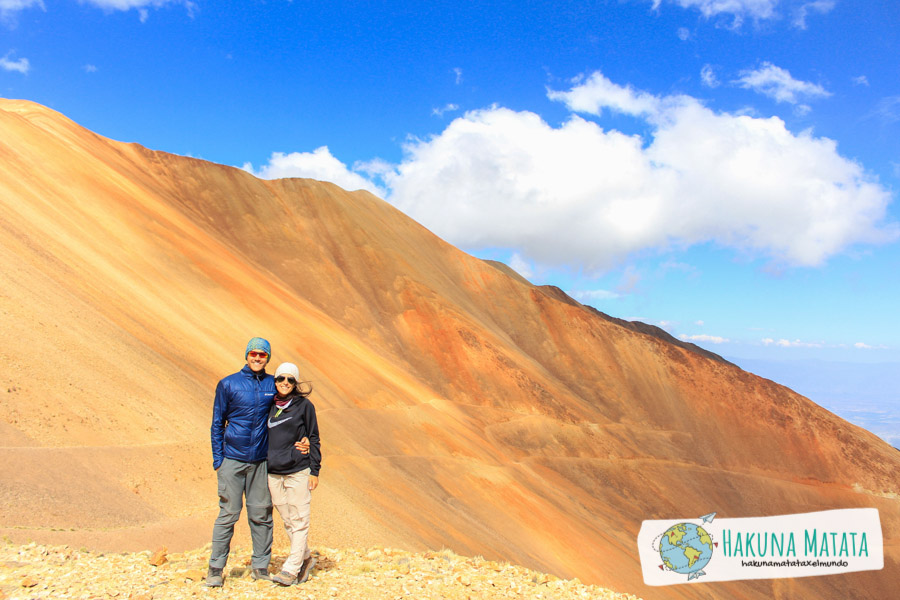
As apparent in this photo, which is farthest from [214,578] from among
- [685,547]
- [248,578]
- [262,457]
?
[685,547]

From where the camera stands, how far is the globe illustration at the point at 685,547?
10.3 meters

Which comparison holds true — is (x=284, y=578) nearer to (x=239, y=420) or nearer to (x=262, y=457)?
(x=262, y=457)

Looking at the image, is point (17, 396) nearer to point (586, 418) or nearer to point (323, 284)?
point (323, 284)

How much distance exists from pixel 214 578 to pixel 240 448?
1.16 meters

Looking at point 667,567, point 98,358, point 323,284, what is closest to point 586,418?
point 323,284

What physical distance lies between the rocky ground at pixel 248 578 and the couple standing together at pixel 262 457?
280mm

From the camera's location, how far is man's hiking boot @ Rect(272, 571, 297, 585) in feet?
18.3

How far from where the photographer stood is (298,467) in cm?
565

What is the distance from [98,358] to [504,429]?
953 inches

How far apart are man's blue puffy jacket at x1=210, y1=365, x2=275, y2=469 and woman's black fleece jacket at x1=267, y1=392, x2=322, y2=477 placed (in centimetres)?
11

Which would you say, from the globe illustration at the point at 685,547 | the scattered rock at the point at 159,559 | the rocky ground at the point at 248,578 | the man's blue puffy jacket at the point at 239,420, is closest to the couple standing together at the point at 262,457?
the man's blue puffy jacket at the point at 239,420

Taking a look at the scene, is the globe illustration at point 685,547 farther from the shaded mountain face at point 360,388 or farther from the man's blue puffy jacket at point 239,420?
the man's blue puffy jacket at point 239,420

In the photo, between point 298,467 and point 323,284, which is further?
point 323,284

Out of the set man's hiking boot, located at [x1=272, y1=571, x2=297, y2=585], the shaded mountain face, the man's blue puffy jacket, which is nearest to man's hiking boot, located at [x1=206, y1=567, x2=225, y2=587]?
man's hiking boot, located at [x1=272, y1=571, x2=297, y2=585]
